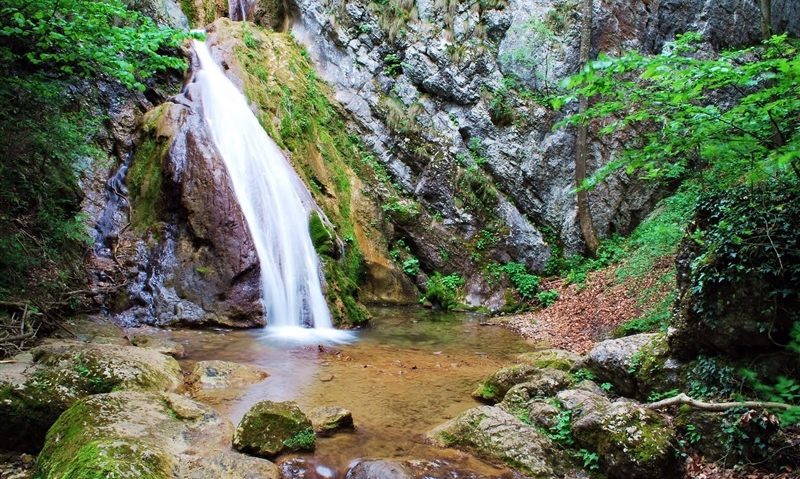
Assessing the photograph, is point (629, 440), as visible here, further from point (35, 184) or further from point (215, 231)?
point (35, 184)

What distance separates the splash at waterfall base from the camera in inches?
332

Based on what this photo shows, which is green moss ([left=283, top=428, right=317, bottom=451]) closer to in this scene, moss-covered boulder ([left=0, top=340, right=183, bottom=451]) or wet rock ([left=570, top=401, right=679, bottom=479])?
moss-covered boulder ([left=0, top=340, right=183, bottom=451])

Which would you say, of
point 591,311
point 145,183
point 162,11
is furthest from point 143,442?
point 162,11

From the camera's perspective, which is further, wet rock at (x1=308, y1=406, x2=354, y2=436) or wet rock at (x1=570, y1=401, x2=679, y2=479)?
wet rock at (x1=308, y1=406, x2=354, y2=436)

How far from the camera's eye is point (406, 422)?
15.9 ft

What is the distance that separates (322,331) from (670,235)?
7512 mm

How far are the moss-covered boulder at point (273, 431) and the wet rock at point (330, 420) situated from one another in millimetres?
244

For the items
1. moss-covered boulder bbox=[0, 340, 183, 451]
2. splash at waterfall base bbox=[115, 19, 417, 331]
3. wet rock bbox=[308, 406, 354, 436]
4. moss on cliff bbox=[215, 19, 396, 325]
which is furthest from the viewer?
moss on cliff bbox=[215, 19, 396, 325]

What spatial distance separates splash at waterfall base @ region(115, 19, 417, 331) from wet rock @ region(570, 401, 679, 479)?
6174mm

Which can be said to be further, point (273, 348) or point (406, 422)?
point (273, 348)

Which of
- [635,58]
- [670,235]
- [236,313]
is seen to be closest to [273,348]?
[236,313]

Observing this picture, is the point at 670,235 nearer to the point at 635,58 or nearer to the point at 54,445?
the point at 635,58

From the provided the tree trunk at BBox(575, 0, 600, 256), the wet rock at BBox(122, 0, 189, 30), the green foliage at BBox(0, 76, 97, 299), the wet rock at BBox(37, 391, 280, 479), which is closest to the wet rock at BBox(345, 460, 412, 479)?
the wet rock at BBox(37, 391, 280, 479)

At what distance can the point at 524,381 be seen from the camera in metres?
5.60
